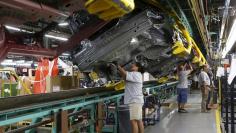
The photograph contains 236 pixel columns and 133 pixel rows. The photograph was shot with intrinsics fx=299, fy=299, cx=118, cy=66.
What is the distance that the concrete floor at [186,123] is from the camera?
6801mm

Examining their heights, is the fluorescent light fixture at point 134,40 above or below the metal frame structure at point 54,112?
above

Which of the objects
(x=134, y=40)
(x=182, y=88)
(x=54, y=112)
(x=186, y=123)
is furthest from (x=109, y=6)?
(x=182, y=88)

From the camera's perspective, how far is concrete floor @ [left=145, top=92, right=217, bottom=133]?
680 cm

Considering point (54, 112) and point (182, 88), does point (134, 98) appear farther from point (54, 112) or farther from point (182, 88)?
point (182, 88)

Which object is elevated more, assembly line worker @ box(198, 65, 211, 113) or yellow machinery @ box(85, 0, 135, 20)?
yellow machinery @ box(85, 0, 135, 20)

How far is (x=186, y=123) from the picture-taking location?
7.64m

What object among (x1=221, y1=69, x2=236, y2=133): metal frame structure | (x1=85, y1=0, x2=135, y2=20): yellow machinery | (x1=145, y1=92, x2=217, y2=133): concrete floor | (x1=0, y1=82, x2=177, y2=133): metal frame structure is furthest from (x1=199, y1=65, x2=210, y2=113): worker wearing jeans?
(x1=85, y1=0, x2=135, y2=20): yellow machinery

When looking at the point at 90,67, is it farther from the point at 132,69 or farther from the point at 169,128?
the point at 169,128

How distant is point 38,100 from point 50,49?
0.72 meters

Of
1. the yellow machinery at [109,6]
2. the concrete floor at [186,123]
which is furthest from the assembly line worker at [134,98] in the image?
the yellow machinery at [109,6]

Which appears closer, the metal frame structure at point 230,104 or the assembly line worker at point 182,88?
the metal frame structure at point 230,104

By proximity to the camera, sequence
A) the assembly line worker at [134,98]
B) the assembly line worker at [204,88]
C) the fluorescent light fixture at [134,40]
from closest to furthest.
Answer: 1. the fluorescent light fixture at [134,40]
2. the assembly line worker at [134,98]
3. the assembly line worker at [204,88]

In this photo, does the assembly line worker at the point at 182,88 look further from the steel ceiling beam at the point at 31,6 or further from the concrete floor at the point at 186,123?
the steel ceiling beam at the point at 31,6

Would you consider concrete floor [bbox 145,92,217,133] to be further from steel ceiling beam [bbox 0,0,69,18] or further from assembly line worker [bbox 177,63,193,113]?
steel ceiling beam [bbox 0,0,69,18]
